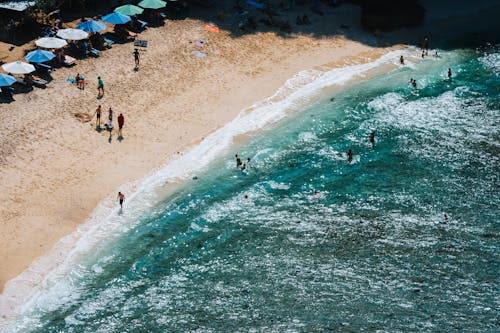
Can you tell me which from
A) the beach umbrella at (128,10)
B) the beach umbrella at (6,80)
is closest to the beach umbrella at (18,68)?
the beach umbrella at (6,80)

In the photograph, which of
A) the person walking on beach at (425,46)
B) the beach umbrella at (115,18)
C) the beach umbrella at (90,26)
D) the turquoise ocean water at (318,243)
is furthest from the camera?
the person walking on beach at (425,46)

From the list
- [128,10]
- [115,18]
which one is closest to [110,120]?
[115,18]

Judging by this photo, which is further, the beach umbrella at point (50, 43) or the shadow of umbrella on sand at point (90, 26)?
the shadow of umbrella on sand at point (90, 26)

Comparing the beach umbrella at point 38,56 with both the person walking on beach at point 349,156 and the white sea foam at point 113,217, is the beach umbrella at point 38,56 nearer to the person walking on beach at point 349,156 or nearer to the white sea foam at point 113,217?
the white sea foam at point 113,217

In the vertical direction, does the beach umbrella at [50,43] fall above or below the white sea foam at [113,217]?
above

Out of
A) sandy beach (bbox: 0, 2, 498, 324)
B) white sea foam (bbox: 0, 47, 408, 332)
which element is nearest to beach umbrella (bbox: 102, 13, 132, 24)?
sandy beach (bbox: 0, 2, 498, 324)

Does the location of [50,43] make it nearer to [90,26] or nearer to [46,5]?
[90,26]

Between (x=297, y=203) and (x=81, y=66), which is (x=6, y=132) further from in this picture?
(x=297, y=203)
